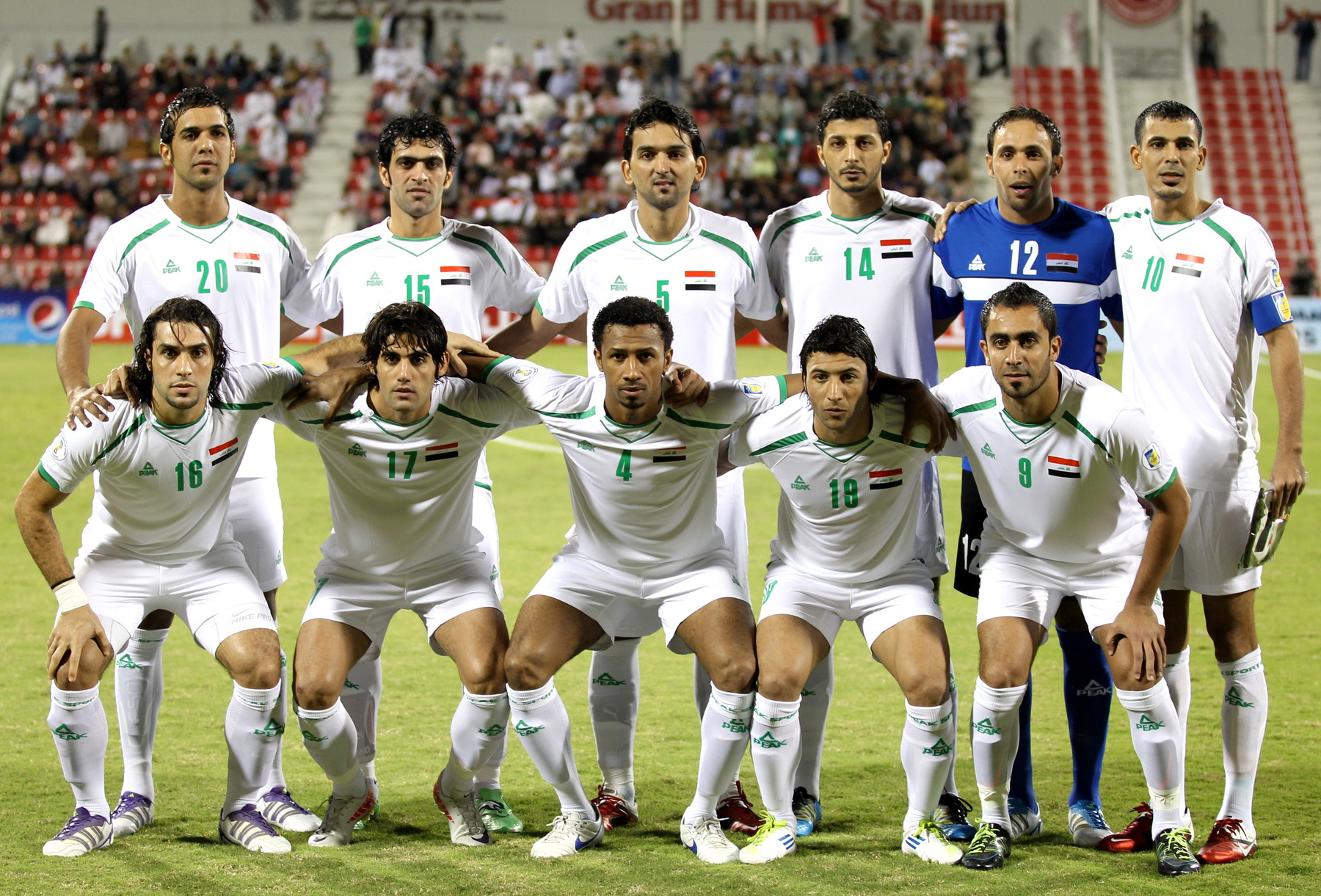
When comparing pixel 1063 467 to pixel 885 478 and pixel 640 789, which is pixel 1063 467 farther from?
pixel 640 789

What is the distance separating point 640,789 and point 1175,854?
197 cm

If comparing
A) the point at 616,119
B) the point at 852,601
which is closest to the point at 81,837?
the point at 852,601

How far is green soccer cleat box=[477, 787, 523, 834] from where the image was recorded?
488 centimetres

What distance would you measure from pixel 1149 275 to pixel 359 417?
285 centimetres

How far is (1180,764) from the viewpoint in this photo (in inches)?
176

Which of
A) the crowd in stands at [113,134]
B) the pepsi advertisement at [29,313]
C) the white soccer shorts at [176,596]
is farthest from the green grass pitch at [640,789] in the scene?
the crowd in stands at [113,134]

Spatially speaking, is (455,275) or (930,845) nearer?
(930,845)

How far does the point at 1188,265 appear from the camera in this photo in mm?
4762

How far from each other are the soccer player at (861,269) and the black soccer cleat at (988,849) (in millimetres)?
604

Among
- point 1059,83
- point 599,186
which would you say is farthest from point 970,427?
point 1059,83

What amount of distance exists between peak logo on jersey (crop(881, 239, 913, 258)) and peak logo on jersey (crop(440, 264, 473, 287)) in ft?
5.46

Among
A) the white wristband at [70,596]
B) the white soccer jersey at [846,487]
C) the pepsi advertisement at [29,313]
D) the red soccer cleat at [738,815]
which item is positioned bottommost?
the red soccer cleat at [738,815]

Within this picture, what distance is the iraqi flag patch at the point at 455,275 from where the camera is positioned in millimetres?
5461

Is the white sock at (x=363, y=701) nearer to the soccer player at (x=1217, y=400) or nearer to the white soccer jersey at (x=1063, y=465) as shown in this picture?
the white soccer jersey at (x=1063, y=465)
